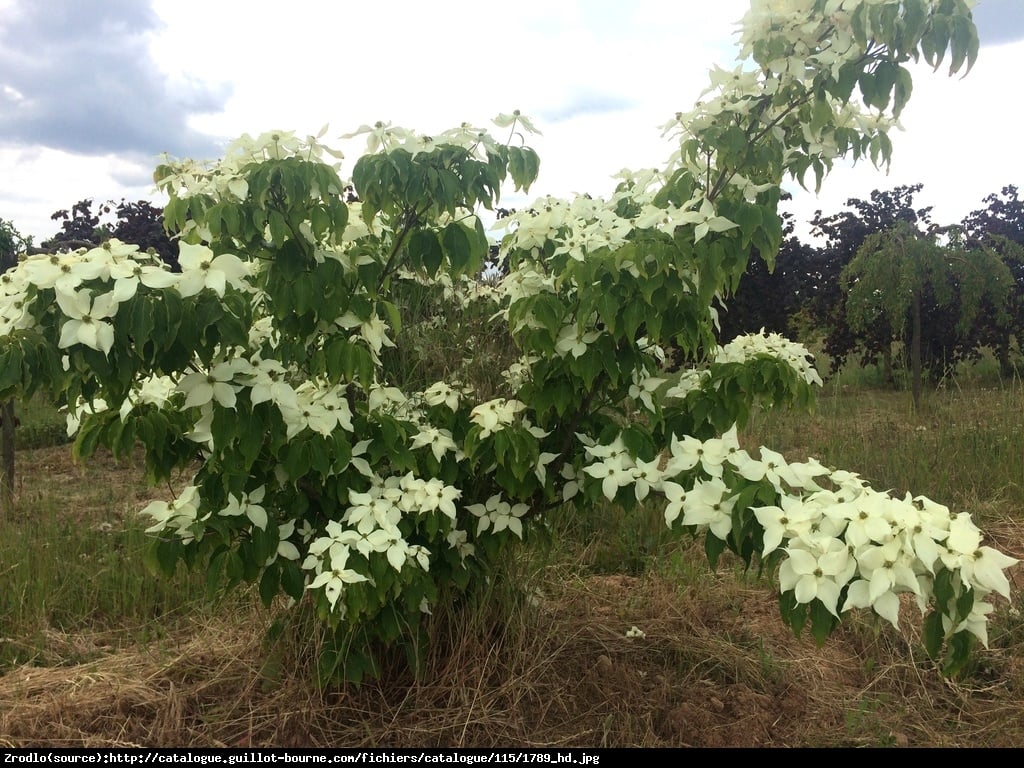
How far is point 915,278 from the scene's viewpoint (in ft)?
20.1

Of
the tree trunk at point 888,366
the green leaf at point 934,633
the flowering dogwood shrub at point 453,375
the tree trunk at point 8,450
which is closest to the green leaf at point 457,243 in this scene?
the flowering dogwood shrub at point 453,375

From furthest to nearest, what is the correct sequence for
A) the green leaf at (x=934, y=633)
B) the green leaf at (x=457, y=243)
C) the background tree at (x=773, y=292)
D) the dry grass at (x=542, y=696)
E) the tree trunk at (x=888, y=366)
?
1. the tree trunk at (x=888, y=366)
2. the background tree at (x=773, y=292)
3. the dry grass at (x=542, y=696)
4. the green leaf at (x=457, y=243)
5. the green leaf at (x=934, y=633)

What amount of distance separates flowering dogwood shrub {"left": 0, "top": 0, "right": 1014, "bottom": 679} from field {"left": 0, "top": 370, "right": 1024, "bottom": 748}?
0.30 metres

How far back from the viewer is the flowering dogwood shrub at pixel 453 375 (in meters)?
1.43

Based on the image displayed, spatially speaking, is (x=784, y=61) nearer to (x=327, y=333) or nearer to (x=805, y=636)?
(x=327, y=333)

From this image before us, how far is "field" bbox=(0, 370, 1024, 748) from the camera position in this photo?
229cm

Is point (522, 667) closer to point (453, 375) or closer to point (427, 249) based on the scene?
point (453, 375)

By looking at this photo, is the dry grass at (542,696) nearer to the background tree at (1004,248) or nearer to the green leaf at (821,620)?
the green leaf at (821,620)

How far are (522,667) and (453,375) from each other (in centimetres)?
95

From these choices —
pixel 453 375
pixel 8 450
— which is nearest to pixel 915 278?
pixel 453 375

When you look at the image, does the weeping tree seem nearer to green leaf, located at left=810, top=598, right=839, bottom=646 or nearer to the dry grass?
the dry grass

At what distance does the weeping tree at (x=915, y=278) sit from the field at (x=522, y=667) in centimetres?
276

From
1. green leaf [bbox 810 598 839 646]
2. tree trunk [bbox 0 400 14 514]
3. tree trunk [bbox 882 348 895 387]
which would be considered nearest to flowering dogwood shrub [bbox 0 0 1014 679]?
green leaf [bbox 810 598 839 646]

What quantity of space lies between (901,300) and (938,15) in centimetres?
487
